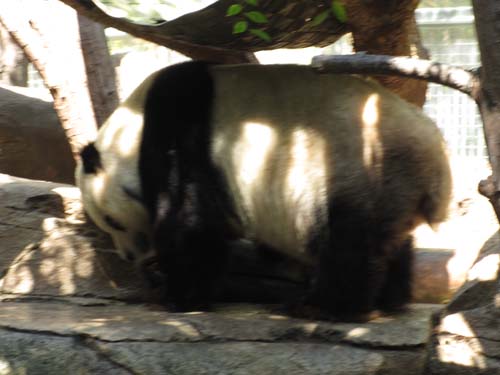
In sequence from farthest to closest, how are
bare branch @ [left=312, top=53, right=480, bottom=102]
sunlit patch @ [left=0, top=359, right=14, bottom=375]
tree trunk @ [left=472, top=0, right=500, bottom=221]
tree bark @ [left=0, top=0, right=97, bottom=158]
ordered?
tree bark @ [left=0, top=0, right=97, bottom=158], sunlit patch @ [left=0, top=359, right=14, bottom=375], bare branch @ [left=312, top=53, right=480, bottom=102], tree trunk @ [left=472, top=0, right=500, bottom=221]

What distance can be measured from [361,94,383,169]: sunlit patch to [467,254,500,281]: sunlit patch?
91 cm

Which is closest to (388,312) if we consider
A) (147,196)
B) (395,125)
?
(395,125)

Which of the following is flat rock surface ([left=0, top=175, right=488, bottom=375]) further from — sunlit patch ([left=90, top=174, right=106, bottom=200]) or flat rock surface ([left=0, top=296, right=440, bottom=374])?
sunlit patch ([left=90, top=174, right=106, bottom=200])

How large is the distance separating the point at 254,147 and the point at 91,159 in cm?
89

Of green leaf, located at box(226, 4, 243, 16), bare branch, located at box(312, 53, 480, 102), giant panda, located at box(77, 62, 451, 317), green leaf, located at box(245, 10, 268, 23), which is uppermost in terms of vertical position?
green leaf, located at box(226, 4, 243, 16)

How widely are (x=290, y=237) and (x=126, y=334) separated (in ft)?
3.39

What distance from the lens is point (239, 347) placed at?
11.8ft

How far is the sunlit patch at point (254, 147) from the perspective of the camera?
13.5 feet

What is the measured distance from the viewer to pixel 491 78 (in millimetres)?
2988

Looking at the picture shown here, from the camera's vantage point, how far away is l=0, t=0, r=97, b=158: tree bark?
17.3ft

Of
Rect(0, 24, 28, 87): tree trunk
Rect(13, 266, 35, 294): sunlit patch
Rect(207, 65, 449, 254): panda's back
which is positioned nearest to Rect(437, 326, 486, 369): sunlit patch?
Rect(207, 65, 449, 254): panda's back

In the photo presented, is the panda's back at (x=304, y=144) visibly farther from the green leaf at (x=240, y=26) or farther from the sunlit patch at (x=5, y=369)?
the sunlit patch at (x=5, y=369)

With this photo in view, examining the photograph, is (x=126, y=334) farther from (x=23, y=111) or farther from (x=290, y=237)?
(x=23, y=111)

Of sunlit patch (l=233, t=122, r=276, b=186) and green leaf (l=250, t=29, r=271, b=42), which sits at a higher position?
green leaf (l=250, t=29, r=271, b=42)
